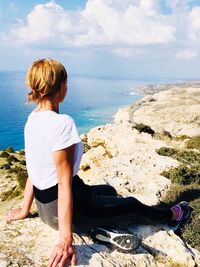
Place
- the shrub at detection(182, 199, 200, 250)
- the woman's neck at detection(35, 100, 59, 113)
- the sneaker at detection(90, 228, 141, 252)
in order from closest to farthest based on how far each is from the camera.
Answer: the woman's neck at detection(35, 100, 59, 113) < the sneaker at detection(90, 228, 141, 252) < the shrub at detection(182, 199, 200, 250)

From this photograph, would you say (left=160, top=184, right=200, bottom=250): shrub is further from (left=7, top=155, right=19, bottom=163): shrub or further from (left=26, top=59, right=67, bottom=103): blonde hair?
(left=7, top=155, right=19, bottom=163): shrub

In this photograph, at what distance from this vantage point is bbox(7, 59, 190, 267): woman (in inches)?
194

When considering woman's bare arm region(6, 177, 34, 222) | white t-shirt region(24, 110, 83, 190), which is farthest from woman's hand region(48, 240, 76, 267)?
woman's bare arm region(6, 177, 34, 222)

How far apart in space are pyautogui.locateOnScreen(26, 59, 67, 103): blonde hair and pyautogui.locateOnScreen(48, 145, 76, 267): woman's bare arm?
2.71ft

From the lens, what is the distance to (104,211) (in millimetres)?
5984

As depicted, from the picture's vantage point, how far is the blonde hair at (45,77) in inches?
191

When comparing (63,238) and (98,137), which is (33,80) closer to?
(63,238)

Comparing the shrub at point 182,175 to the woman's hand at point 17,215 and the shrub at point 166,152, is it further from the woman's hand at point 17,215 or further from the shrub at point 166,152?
the woman's hand at point 17,215

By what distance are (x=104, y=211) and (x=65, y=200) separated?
1.12 meters

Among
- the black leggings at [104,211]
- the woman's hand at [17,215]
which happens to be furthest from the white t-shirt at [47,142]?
the woman's hand at [17,215]

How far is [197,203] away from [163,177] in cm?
235

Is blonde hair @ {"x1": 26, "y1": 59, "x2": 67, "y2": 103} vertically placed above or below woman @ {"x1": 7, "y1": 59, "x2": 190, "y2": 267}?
above

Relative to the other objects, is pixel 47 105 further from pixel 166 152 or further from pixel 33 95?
pixel 166 152

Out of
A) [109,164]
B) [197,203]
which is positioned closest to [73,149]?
[197,203]
